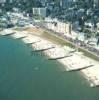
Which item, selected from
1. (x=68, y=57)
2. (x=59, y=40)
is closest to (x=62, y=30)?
(x=59, y=40)

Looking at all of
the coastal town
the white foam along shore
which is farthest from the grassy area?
the white foam along shore

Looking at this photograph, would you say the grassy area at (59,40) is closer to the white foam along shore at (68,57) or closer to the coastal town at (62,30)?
the coastal town at (62,30)

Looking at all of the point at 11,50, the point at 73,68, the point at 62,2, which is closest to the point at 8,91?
the point at 73,68

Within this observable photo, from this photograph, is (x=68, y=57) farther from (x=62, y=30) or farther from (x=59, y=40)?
(x=62, y=30)

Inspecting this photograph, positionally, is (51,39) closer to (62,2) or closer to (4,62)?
(4,62)

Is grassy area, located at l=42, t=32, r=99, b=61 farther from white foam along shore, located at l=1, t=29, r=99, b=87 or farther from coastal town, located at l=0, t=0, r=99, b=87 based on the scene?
white foam along shore, located at l=1, t=29, r=99, b=87

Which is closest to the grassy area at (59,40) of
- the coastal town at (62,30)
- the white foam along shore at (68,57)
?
the coastal town at (62,30)

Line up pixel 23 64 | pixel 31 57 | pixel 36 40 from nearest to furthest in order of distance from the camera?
pixel 23 64 < pixel 31 57 < pixel 36 40
